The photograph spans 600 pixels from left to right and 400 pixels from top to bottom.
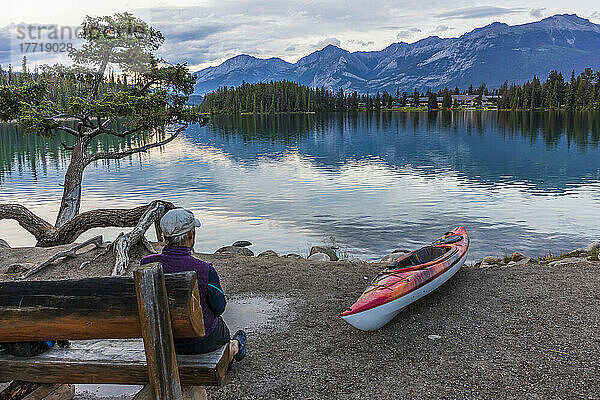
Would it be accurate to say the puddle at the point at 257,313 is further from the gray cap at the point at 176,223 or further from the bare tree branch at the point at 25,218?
the bare tree branch at the point at 25,218

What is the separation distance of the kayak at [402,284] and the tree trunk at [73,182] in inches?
510

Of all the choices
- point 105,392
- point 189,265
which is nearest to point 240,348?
point 105,392

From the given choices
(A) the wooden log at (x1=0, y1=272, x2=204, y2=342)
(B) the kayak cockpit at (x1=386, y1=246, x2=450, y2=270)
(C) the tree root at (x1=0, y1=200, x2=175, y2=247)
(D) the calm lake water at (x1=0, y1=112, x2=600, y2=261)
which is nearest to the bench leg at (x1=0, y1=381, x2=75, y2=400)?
(A) the wooden log at (x1=0, y1=272, x2=204, y2=342)

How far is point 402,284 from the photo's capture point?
9680 mm

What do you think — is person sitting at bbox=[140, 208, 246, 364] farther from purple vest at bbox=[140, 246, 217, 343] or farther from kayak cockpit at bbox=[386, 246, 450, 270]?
kayak cockpit at bbox=[386, 246, 450, 270]

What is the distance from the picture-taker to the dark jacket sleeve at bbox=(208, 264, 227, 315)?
18.1 ft

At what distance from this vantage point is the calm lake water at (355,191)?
904 inches

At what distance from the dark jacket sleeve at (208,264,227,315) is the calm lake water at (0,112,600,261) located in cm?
1425

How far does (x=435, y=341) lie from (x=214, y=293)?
4.69 metres

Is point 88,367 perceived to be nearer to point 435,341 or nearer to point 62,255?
point 435,341

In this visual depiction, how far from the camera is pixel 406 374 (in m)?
7.54

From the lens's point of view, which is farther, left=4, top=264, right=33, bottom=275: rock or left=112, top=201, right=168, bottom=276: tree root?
left=4, top=264, right=33, bottom=275: rock

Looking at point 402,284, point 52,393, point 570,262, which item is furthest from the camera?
point 570,262

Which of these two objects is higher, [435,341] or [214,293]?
[214,293]
